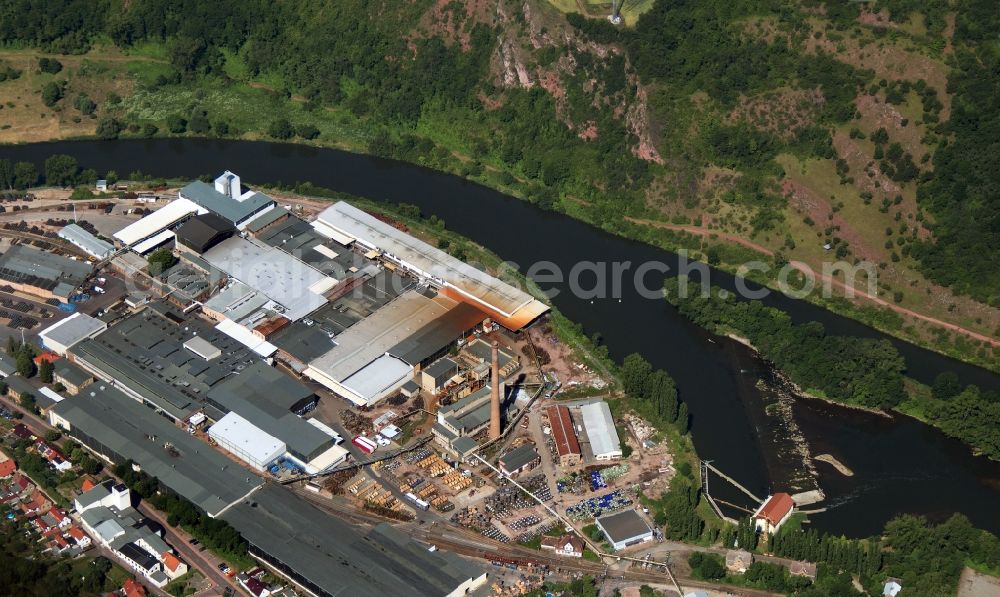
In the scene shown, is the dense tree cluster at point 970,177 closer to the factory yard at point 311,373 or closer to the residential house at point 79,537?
the factory yard at point 311,373

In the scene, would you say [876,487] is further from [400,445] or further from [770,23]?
[770,23]

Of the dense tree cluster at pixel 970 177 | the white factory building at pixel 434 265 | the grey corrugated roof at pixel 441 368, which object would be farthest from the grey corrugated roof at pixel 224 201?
the dense tree cluster at pixel 970 177

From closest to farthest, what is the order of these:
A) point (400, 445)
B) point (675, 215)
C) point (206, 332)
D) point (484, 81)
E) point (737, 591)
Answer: point (737, 591), point (400, 445), point (206, 332), point (675, 215), point (484, 81)

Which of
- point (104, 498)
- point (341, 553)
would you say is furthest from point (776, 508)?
point (104, 498)

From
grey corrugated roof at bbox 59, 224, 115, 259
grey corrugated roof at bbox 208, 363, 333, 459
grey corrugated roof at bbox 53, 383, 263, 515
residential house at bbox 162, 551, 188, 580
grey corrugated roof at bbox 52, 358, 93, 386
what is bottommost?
residential house at bbox 162, 551, 188, 580

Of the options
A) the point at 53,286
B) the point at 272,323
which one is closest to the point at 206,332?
the point at 272,323

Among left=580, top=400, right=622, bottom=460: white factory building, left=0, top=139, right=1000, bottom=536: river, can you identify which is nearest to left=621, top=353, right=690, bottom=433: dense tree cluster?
left=0, top=139, right=1000, bottom=536: river

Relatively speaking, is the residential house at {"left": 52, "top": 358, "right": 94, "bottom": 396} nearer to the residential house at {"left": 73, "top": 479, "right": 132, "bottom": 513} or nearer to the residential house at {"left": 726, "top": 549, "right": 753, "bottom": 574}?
the residential house at {"left": 73, "top": 479, "right": 132, "bottom": 513}
